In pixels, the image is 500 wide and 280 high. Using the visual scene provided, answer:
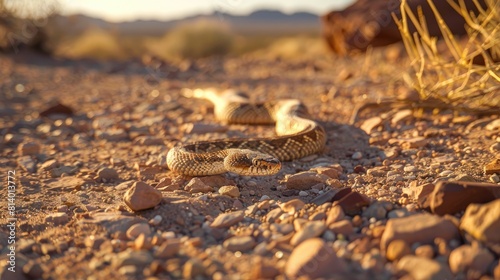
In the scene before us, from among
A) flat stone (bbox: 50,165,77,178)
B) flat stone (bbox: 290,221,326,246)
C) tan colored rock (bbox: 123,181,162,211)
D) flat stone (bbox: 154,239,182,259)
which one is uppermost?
tan colored rock (bbox: 123,181,162,211)

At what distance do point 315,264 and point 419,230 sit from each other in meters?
0.76

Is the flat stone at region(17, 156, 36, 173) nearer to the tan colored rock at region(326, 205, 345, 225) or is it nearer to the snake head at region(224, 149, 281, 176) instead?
the snake head at region(224, 149, 281, 176)

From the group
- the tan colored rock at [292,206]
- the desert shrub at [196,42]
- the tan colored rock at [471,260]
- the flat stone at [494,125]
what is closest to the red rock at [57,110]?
the tan colored rock at [292,206]

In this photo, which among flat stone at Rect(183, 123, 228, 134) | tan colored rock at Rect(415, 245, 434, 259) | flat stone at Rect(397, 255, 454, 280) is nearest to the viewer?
flat stone at Rect(397, 255, 454, 280)

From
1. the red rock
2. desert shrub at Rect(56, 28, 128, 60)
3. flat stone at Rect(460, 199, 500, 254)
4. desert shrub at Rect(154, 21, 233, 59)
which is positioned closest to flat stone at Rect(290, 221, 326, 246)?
flat stone at Rect(460, 199, 500, 254)

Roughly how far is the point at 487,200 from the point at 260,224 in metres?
1.62

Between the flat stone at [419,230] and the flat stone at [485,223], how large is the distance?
0.33ft

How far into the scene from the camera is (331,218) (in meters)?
3.82

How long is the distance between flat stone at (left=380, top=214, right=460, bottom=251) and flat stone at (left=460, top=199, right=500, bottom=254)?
0.33 ft

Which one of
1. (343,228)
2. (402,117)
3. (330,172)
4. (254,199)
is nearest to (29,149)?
(254,199)

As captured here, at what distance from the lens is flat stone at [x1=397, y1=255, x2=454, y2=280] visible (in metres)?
3.06

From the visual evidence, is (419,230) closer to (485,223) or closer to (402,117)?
(485,223)

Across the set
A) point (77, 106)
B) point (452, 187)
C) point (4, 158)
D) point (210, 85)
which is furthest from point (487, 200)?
point (210, 85)

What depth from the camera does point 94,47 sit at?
22.3 metres
